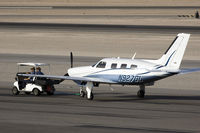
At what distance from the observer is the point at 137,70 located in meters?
33.4

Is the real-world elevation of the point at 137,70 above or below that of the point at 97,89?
above

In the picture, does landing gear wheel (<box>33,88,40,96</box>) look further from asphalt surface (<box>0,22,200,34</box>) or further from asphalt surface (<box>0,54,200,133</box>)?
asphalt surface (<box>0,22,200,34</box>)

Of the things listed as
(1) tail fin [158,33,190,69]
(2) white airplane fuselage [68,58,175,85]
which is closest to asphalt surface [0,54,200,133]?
(2) white airplane fuselage [68,58,175,85]

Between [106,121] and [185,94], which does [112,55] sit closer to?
[185,94]

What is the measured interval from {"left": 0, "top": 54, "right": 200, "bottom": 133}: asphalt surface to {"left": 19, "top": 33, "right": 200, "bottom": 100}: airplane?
44.9 inches

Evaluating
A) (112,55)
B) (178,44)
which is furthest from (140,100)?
(112,55)

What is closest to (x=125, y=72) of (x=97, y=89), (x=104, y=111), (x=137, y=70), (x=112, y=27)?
(x=137, y=70)

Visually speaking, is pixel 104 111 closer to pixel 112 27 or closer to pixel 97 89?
pixel 97 89

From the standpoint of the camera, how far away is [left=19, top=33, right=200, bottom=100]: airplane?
33.2 metres

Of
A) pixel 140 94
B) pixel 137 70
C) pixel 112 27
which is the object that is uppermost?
pixel 112 27

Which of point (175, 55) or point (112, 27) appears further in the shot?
point (112, 27)

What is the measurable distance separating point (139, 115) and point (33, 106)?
5855mm

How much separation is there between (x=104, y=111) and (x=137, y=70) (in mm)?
4526

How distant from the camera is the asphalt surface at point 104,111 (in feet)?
81.0
